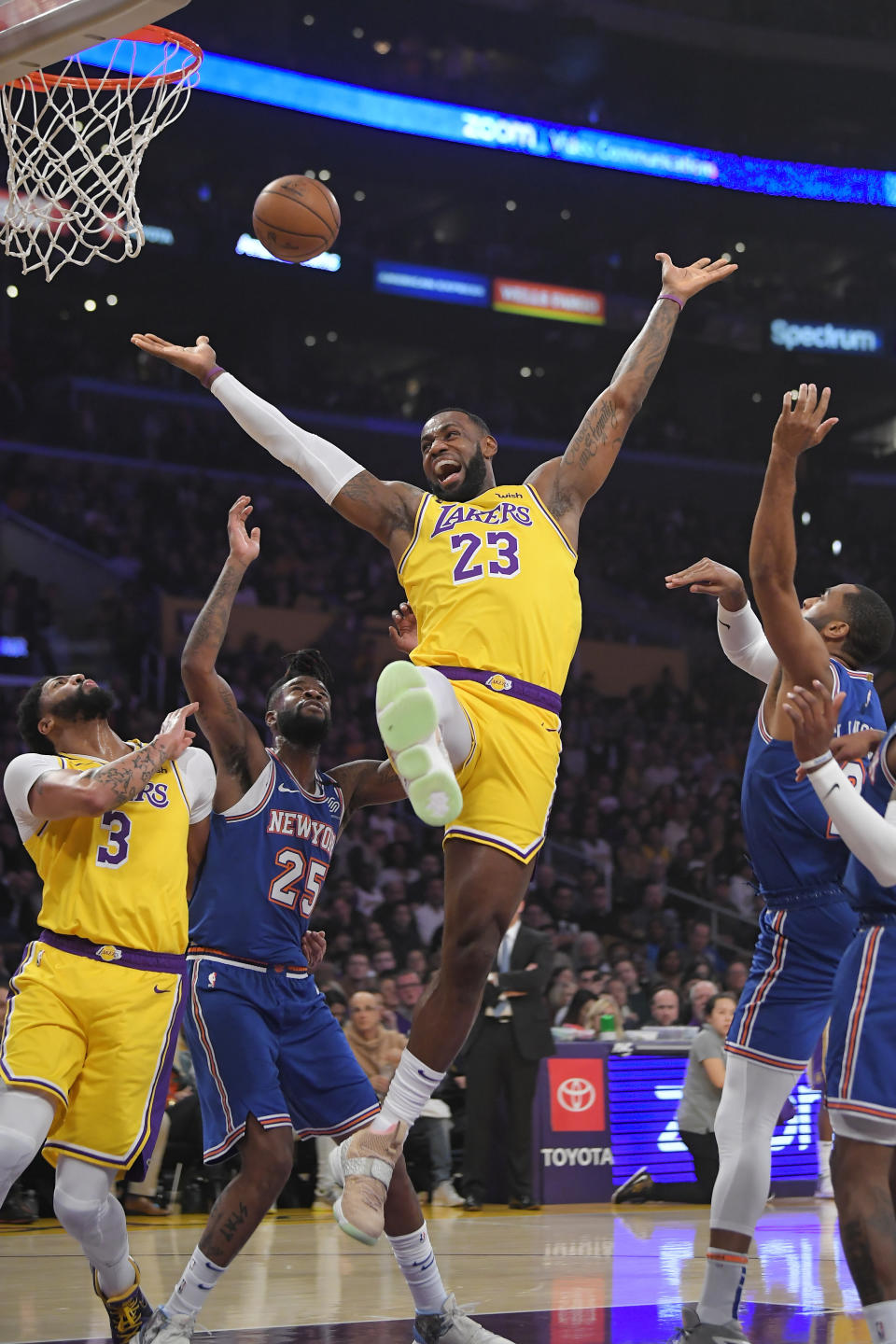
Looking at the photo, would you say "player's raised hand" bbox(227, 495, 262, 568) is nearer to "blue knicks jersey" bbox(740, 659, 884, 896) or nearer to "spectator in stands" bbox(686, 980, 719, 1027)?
"blue knicks jersey" bbox(740, 659, 884, 896)

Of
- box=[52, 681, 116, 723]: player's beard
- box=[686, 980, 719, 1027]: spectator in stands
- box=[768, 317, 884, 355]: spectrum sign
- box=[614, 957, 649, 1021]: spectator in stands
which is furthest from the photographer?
box=[768, 317, 884, 355]: spectrum sign

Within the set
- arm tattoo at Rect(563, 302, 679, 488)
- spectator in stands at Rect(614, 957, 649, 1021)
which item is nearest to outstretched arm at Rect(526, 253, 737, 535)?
arm tattoo at Rect(563, 302, 679, 488)

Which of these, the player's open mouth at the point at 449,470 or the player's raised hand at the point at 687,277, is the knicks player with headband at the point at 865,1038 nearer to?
the player's open mouth at the point at 449,470

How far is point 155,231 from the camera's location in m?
A: 24.8

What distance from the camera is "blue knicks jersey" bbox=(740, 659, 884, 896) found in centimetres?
493

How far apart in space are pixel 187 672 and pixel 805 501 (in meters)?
25.6

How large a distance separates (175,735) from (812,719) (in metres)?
2.28

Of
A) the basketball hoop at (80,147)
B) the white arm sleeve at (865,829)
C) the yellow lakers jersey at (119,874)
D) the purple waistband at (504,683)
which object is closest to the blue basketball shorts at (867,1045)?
the white arm sleeve at (865,829)

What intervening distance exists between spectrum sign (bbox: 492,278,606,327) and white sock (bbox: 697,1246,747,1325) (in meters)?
Result: 24.5

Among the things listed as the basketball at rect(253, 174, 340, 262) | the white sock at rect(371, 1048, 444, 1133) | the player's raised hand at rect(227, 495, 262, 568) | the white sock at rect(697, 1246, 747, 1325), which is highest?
the basketball at rect(253, 174, 340, 262)

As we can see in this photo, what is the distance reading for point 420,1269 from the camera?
516 centimetres

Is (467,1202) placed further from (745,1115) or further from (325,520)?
(325,520)

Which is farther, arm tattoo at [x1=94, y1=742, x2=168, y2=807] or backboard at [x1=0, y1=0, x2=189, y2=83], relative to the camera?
arm tattoo at [x1=94, y1=742, x2=168, y2=807]

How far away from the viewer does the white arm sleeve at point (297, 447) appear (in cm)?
499
